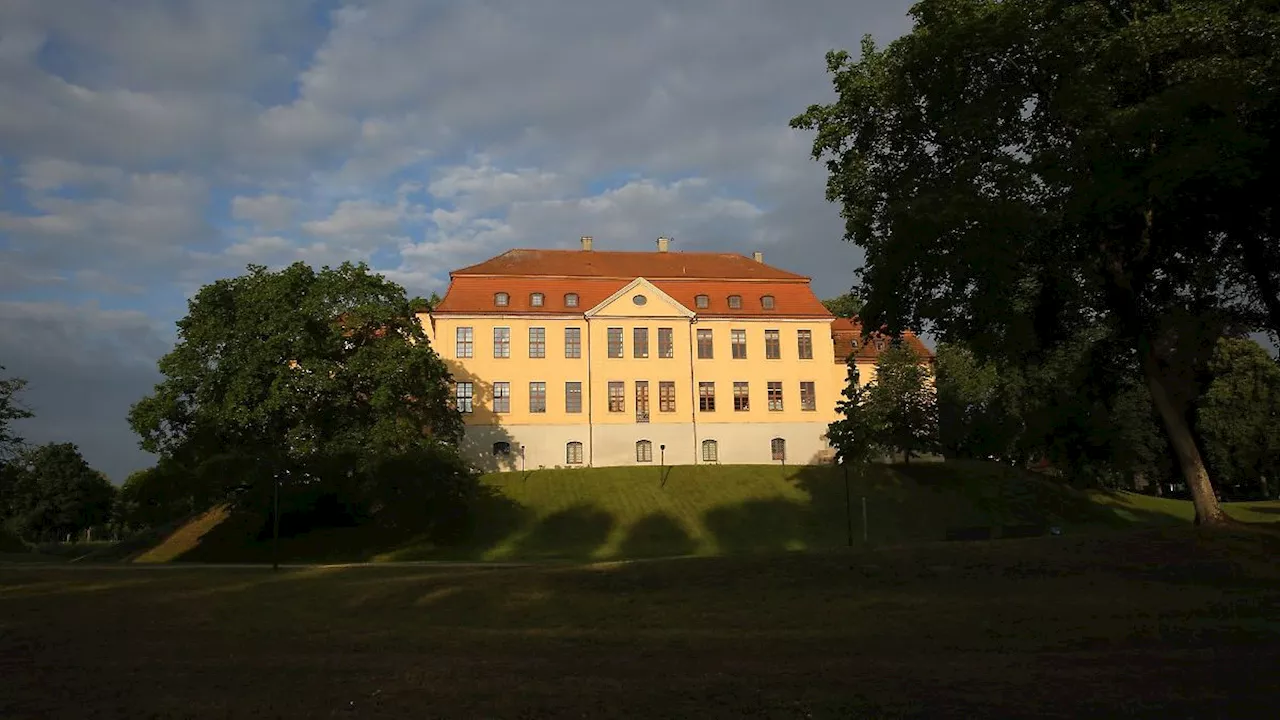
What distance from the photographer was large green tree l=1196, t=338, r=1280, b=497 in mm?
65062

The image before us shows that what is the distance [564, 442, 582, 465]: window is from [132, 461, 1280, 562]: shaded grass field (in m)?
7.29

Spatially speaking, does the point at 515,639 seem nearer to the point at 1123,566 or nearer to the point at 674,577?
the point at 674,577

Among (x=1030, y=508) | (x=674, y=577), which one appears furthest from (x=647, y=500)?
(x=674, y=577)

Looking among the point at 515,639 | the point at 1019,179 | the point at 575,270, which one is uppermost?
the point at 575,270

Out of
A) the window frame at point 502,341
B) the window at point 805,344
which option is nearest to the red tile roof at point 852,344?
the window at point 805,344

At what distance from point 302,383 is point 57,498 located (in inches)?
2474

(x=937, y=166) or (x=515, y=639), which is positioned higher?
(x=937, y=166)

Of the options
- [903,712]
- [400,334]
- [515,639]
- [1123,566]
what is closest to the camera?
[903,712]

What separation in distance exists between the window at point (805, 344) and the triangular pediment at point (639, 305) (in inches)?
334

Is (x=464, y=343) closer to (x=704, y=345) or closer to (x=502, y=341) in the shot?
(x=502, y=341)

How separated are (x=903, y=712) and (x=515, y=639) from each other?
7513mm

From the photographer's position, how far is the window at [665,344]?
2689 inches

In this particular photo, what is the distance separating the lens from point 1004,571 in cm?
2108

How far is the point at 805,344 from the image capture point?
70562 millimetres
